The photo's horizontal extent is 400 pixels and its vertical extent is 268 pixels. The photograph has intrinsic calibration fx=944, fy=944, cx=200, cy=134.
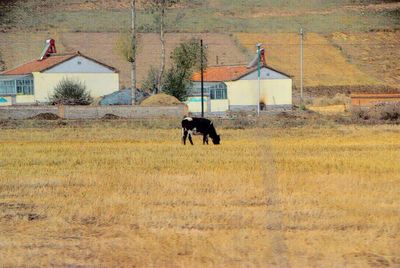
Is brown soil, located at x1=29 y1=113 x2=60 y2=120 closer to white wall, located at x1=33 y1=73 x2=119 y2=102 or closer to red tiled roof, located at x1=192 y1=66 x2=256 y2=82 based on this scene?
white wall, located at x1=33 y1=73 x2=119 y2=102

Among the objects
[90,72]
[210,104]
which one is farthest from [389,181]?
[90,72]

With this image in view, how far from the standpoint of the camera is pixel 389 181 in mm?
21531

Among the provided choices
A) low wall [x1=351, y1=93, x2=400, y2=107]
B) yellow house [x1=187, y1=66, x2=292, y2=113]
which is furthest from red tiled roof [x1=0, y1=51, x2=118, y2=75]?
low wall [x1=351, y1=93, x2=400, y2=107]

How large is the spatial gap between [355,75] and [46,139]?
223 ft

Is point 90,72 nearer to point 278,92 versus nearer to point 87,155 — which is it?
point 278,92

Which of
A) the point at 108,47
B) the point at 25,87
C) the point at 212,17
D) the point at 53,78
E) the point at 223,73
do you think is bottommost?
the point at 25,87

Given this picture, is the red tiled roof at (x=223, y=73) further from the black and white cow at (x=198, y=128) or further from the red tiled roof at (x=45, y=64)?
the black and white cow at (x=198, y=128)

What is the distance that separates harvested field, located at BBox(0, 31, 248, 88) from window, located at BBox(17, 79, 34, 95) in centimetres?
2143

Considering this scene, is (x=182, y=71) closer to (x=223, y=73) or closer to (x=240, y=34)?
(x=223, y=73)

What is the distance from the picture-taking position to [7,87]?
7900 cm

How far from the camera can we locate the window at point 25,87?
78.4 meters

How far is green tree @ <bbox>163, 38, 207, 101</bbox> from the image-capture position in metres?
74.4

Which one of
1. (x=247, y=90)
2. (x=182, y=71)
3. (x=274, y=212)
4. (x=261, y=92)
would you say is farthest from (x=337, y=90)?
(x=274, y=212)

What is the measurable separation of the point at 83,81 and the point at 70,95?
7.77 metres
